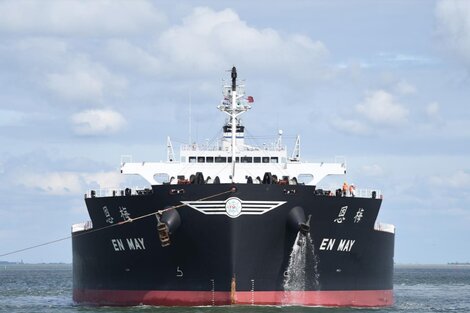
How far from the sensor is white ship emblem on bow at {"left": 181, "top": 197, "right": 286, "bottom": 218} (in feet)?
145

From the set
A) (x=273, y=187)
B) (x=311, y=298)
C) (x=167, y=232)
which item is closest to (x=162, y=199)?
(x=167, y=232)

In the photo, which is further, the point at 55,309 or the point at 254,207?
the point at 55,309

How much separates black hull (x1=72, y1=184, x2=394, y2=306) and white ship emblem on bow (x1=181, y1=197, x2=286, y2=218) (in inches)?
7.0

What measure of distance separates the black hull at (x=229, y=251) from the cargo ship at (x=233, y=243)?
Answer: 0.04 metres

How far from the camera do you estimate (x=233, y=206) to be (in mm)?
44156

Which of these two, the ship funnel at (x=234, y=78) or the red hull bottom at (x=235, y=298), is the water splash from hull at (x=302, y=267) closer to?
the red hull bottom at (x=235, y=298)

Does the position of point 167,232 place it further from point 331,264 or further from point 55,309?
point 55,309

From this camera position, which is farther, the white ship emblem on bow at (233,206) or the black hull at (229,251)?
the black hull at (229,251)

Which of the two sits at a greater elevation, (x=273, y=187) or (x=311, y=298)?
(x=273, y=187)

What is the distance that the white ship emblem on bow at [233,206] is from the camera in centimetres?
4412

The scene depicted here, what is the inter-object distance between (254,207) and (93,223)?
10.6 meters

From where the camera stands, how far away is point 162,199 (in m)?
45.8

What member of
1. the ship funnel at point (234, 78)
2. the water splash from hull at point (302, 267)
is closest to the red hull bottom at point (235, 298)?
the water splash from hull at point (302, 267)

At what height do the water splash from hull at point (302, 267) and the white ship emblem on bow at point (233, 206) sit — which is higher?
the white ship emblem on bow at point (233, 206)
